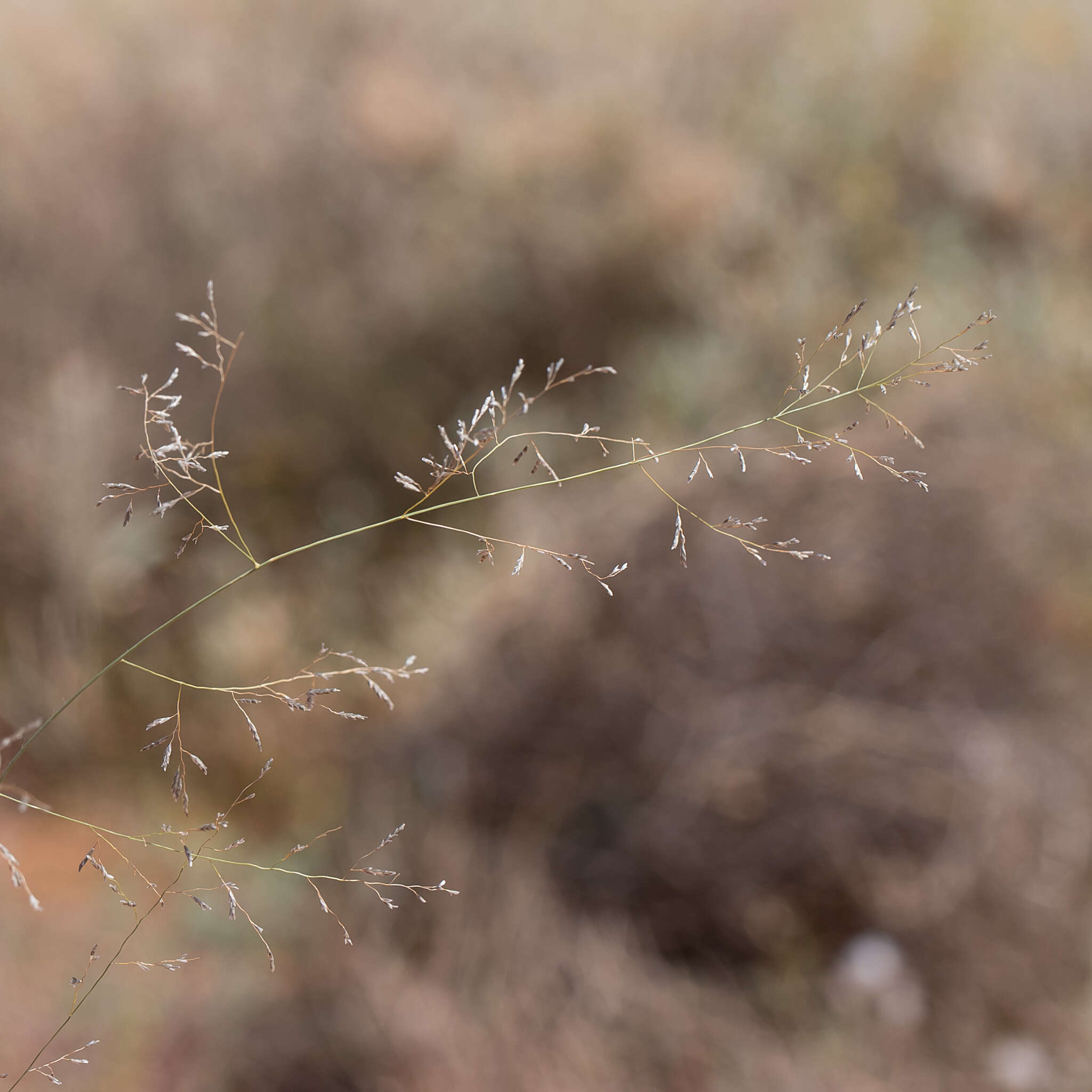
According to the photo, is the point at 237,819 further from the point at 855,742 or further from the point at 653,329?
the point at 653,329

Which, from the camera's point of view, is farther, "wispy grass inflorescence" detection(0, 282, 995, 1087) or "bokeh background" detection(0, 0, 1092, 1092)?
"bokeh background" detection(0, 0, 1092, 1092)

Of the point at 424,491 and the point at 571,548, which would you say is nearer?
the point at 424,491

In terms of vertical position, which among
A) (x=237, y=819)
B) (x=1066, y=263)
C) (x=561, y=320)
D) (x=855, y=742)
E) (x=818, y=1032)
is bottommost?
(x=237, y=819)

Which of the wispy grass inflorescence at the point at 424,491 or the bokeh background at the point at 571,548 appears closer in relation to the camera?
the wispy grass inflorescence at the point at 424,491

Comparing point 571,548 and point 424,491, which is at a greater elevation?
point 424,491

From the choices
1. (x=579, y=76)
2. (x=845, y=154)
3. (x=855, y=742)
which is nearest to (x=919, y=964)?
(x=855, y=742)
